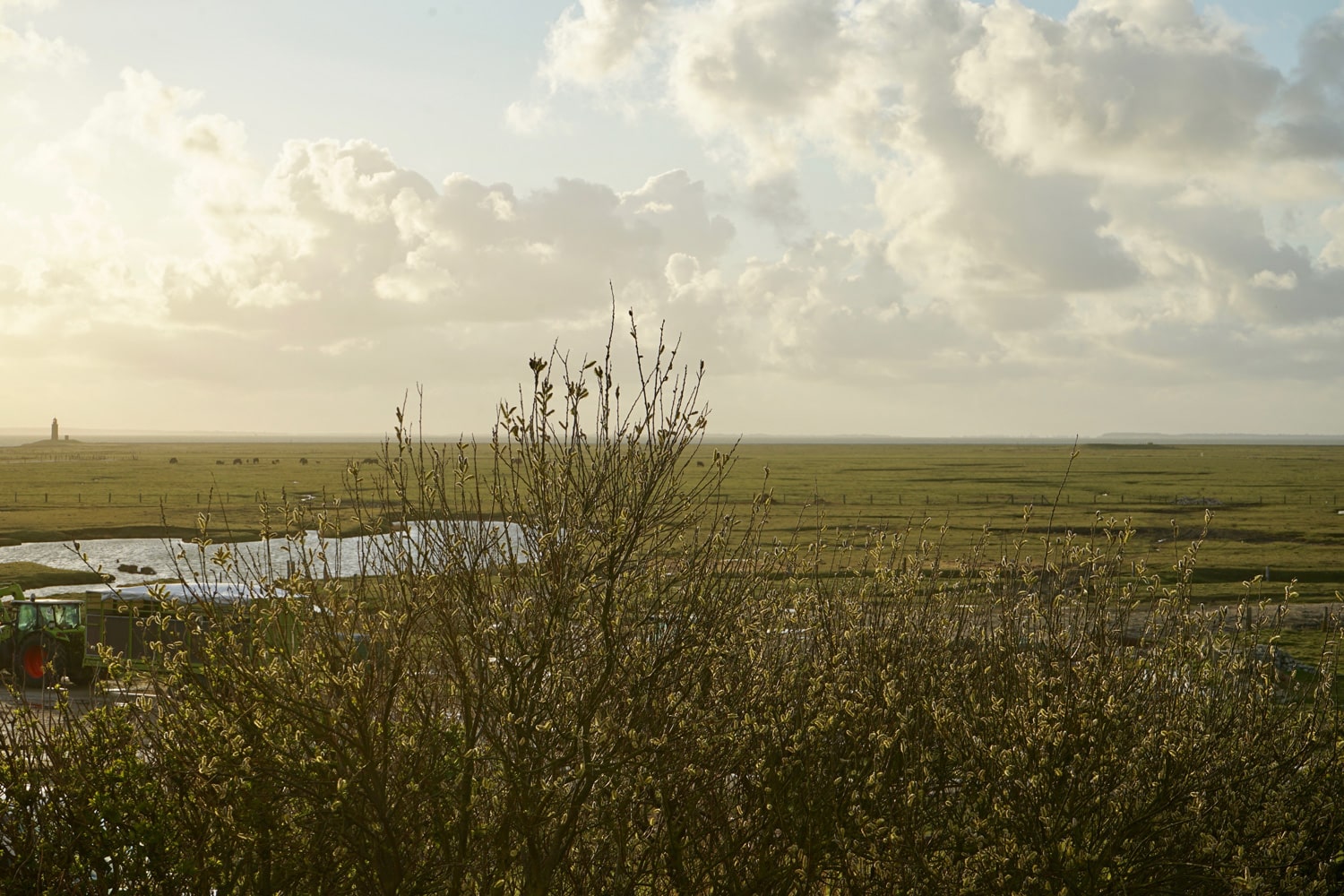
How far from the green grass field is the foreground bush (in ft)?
4.01

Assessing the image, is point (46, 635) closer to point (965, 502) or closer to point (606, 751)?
point (606, 751)

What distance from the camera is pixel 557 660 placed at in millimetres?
5672

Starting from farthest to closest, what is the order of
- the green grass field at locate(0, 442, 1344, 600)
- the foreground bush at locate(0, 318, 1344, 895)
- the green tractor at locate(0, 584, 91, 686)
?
the green grass field at locate(0, 442, 1344, 600) → the green tractor at locate(0, 584, 91, 686) → the foreground bush at locate(0, 318, 1344, 895)

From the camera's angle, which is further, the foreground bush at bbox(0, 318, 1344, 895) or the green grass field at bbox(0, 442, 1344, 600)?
the green grass field at bbox(0, 442, 1344, 600)

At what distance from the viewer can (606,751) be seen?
18.9 ft

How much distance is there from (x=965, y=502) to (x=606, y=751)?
70.3m

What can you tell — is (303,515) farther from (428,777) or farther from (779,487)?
(779,487)

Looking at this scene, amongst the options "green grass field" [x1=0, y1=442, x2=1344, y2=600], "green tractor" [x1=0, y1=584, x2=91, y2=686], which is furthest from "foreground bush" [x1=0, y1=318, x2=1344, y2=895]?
"green tractor" [x1=0, y1=584, x2=91, y2=686]

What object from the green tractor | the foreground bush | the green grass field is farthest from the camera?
the green grass field

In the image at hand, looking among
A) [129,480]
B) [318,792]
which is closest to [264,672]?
[318,792]

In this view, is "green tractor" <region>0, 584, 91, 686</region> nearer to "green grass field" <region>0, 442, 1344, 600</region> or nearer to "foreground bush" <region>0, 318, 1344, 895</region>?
"green grass field" <region>0, 442, 1344, 600</region>

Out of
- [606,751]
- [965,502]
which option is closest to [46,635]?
[606,751]

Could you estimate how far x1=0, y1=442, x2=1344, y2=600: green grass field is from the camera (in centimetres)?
3978

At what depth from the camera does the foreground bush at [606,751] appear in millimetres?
5566
